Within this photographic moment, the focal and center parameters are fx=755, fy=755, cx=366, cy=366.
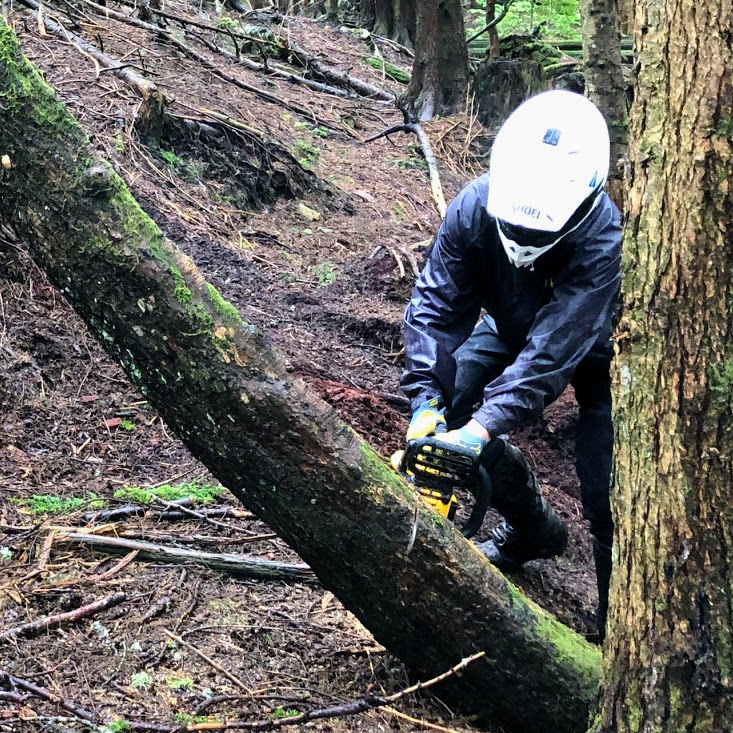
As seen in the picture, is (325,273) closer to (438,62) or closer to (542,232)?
(542,232)

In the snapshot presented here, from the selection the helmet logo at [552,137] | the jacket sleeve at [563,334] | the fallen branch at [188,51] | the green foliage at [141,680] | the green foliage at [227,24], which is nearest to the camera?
the green foliage at [141,680]

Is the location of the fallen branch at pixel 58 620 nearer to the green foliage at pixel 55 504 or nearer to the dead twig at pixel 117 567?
the dead twig at pixel 117 567

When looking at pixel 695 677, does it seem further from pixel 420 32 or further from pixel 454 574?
pixel 420 32

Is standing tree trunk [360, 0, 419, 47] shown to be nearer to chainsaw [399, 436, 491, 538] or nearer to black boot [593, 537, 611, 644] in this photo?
black boot [593, 537, 611, 644]

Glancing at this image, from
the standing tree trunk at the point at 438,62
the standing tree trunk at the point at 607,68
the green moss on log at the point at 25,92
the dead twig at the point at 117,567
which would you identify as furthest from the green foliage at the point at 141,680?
the standing tree trunk at the point at 438,62

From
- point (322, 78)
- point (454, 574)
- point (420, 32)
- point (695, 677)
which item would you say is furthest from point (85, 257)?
point (322, 78)

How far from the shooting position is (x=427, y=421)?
2986 mm

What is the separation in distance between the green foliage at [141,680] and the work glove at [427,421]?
1.23 meters

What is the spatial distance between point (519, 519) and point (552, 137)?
1831 mm

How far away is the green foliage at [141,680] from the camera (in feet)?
7.45

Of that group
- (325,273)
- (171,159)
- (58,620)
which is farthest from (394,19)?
(58,620)

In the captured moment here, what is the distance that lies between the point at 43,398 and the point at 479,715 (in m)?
3.09

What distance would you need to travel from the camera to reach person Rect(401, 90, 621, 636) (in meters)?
2.77

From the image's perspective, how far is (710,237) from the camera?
1620 millimetres
